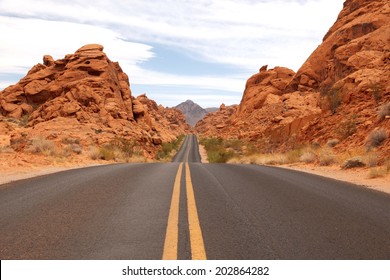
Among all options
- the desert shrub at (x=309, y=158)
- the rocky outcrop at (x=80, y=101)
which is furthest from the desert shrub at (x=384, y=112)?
the rocky outcrop at (x=80, y=101)

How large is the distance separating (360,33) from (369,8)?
8660 millimetres

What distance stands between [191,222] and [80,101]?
174 ft

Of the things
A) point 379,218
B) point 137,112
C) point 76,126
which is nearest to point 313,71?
point 137,112

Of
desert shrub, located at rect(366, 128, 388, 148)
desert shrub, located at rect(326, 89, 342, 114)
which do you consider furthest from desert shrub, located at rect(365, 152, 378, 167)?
desert shrub, located at rect(326, 89, 342, 114)

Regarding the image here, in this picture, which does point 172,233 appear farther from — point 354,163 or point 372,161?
point 354,163

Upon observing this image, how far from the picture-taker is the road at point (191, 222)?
13.8ft

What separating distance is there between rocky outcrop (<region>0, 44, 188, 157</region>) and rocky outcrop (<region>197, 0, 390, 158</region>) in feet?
69.2

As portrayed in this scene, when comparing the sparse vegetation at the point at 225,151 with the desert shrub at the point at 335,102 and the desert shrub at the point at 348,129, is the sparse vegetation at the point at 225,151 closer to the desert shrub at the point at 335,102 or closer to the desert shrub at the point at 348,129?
the desert shrub at the point at 335,102

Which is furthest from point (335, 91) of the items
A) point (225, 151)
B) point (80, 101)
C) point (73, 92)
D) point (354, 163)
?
point (73, 92)

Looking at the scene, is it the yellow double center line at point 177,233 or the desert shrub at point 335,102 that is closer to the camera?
the yellow double center line at point 177,233

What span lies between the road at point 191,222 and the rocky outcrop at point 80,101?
37.4 metres

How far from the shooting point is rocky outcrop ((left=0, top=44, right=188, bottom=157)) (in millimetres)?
50312
